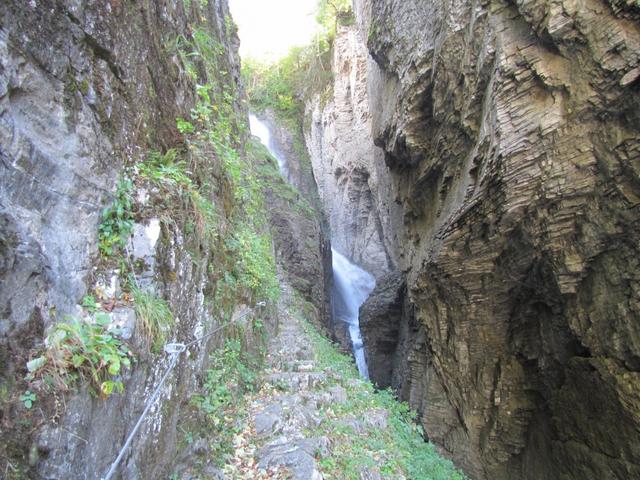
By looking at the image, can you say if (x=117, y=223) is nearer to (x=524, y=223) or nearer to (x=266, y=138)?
(x=524, y=223)

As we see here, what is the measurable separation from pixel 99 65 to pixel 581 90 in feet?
17.9

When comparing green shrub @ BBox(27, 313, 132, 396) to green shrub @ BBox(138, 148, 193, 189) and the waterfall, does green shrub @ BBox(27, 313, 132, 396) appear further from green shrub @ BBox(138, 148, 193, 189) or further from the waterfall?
the waterfall

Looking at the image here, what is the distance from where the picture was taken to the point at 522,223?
609cm

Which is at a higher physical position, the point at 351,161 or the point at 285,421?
the point at 351,161

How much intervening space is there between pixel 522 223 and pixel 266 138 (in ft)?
72.0

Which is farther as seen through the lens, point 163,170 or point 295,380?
point 295,380

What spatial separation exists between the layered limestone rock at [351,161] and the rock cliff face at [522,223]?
8.45 meters

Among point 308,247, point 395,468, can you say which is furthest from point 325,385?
point 308,247

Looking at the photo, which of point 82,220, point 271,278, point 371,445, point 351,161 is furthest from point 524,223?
point 351,161

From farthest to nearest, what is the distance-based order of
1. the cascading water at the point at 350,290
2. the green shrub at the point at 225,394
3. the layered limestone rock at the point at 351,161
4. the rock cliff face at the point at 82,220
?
the cascading water at the point at 350,290 → the layered limestone rock at the point at 351,161 → the green shrub at the point at 225,394 → the rock cliff face at the point at 82,220

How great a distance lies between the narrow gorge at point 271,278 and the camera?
94.7 inches

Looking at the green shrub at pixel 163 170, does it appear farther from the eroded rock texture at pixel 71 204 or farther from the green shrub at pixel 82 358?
the green shrub at pixel 82 358

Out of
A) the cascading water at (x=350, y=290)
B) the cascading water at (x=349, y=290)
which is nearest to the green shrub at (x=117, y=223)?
the cascading water at (x=349, y=290)

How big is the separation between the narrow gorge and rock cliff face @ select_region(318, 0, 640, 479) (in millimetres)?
34
